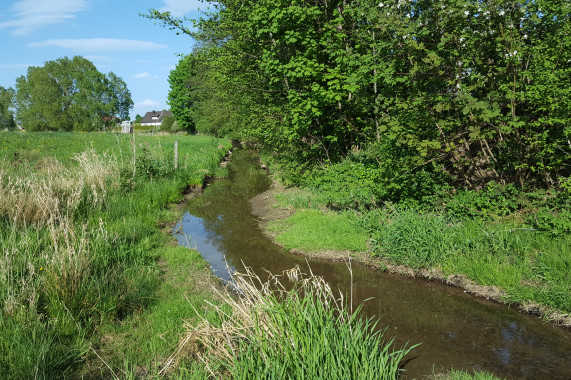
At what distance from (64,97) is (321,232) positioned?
82737 mm

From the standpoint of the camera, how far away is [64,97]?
2997 inches

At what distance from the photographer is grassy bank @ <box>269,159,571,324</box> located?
6016 millimetres

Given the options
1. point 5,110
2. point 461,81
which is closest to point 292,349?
point 461,81

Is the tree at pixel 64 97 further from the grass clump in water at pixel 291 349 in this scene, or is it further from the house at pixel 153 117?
the grass clump in water at pixel 291 349

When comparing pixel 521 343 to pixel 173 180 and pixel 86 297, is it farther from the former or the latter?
pixel 173 180

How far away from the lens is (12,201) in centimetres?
740

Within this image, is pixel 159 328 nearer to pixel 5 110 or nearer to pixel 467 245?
pixel 467 245

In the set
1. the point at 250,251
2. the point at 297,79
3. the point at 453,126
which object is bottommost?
the point at 250,251

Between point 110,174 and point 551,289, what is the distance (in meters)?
11.4

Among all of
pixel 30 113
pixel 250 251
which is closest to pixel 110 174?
pixel 250 251

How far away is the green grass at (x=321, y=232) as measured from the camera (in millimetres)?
8672

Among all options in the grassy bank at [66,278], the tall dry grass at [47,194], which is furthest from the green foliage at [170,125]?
the grassy bank at [66,278]

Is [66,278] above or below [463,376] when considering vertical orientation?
above

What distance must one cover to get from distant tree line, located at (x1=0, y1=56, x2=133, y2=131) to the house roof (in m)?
29.4
